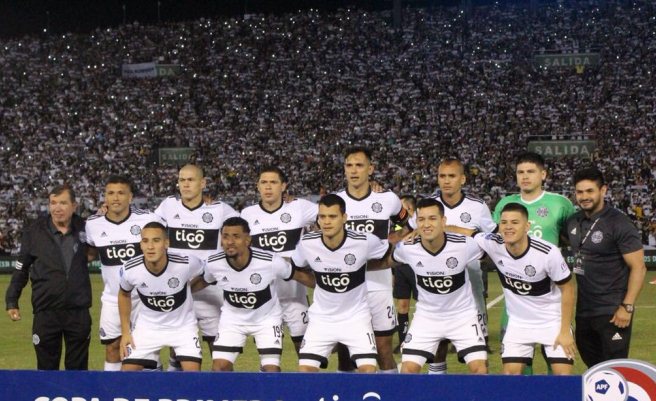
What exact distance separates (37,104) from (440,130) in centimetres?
1678

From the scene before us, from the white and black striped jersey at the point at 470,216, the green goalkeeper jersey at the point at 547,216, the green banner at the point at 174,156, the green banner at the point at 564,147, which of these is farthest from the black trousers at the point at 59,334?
the green banner at the point at 174,156

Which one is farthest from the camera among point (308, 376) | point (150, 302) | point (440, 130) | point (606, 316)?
point (440, 130)

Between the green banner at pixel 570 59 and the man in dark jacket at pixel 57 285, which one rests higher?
the green banner at pixel 570 59

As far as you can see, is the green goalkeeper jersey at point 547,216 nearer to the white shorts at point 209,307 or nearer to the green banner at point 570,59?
the white shorts at point 209,307

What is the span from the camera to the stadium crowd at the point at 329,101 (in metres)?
33.3

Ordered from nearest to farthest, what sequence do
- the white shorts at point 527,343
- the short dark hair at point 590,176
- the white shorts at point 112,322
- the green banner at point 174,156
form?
the white shorts at point 527,343 < the short dark hair at point 590,176 < the white shorts at point 112,322 < the green banner at point 174,156

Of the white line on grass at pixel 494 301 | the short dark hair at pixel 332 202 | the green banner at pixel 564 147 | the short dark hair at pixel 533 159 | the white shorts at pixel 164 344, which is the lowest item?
the white line on grass at pixel 494 301

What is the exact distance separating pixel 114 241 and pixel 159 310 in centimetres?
112

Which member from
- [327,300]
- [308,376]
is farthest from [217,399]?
[327,300]

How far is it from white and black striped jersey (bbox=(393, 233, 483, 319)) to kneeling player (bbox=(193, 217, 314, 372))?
3.14ft

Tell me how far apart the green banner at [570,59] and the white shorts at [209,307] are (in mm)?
30488

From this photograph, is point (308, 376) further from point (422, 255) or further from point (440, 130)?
point (440, 130)

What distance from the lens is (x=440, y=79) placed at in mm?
38438

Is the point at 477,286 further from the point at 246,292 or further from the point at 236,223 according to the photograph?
the point at 236,223
